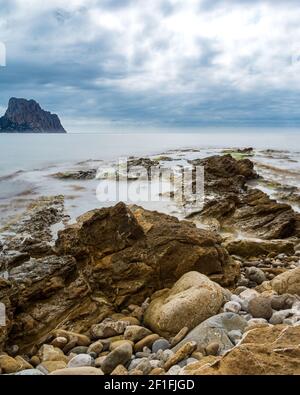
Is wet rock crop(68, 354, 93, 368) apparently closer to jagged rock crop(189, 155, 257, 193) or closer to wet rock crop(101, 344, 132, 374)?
wet rock crop(101, 344, 132, 374)

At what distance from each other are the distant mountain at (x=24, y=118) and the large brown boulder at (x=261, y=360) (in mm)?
152876

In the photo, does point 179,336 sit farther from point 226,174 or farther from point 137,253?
point 226,174

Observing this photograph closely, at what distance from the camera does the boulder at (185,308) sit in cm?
638

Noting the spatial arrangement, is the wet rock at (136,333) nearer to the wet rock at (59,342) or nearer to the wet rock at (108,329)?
the wet rock at (108,329)

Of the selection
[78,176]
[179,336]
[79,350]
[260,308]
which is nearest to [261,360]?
[179,336]

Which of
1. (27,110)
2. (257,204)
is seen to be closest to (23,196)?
(257,204)

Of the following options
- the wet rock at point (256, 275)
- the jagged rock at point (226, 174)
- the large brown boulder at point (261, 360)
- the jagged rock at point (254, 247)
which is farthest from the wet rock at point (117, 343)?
the jagged rock at point (226, 174)

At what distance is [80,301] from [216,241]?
10.2ft

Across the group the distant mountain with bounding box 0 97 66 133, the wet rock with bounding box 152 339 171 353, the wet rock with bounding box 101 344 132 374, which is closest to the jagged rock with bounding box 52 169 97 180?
the wet rock with bounding box 152 339 171 353

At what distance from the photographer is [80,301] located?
7434mm

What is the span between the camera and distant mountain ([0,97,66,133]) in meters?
155

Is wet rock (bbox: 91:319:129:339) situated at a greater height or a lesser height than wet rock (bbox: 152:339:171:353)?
lesser

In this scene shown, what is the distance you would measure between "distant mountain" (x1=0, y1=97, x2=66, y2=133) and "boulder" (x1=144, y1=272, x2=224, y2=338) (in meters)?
150

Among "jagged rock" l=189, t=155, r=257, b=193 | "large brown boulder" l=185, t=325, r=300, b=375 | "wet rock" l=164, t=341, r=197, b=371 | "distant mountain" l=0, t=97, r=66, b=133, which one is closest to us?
"large brown boulder" l=185, t=325, r=300, b=375
